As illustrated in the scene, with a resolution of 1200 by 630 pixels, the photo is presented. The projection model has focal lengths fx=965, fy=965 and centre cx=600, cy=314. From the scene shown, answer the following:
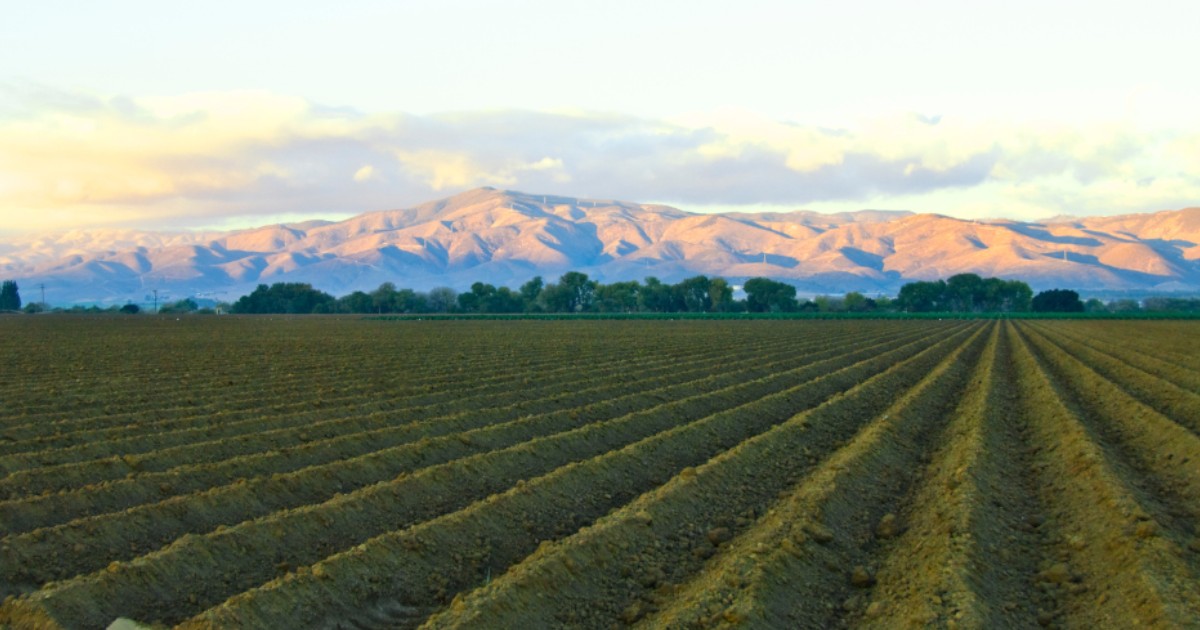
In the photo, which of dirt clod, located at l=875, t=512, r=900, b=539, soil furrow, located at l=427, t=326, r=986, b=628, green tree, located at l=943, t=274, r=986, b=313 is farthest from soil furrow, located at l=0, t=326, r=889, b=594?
green tree, located at l=943, t=274, r=986, b=313

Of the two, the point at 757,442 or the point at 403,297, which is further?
the point at 403,297

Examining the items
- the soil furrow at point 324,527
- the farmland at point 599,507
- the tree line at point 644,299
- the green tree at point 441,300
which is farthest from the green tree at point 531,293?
the soil furrow at point 324,527

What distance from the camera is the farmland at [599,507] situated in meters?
7.25

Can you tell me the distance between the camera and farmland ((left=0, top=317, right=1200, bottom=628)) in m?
7.25

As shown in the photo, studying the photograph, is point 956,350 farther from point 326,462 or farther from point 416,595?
point 416,595

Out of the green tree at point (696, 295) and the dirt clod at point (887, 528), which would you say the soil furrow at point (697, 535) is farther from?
the green tree at point (696, 295)

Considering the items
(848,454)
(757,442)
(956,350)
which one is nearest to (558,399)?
(757,442)

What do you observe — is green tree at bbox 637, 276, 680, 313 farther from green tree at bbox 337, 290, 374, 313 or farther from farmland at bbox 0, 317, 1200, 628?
farmland at bbox 0, 317, 1200, 628

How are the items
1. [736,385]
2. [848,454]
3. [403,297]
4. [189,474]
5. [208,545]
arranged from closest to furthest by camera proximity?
[208,545] < [189,474] < [848,454] < [736,385] < [403,297]

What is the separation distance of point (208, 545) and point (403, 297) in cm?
14037

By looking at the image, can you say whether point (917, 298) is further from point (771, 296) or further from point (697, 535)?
point (697, 535)

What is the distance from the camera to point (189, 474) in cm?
1203

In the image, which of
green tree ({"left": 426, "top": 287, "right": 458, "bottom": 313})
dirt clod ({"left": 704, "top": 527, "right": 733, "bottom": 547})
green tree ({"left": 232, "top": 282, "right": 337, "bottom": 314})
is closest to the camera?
dirt clod ({"left": 704, "top": 527, "right": 733, "bottom": 547})

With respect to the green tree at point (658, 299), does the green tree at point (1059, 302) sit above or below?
above
